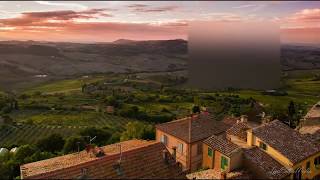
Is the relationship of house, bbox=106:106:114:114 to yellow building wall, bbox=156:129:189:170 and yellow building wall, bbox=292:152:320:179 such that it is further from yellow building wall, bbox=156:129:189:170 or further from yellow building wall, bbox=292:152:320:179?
yellow building wall, bbox=292:152:320:179

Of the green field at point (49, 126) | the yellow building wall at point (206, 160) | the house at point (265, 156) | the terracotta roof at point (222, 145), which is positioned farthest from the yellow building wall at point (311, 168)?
the green field at point (49, 126)

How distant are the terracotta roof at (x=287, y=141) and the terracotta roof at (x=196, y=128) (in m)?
3.46

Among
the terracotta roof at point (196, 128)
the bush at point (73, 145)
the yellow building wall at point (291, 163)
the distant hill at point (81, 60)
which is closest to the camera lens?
the yellow building wall at point (291, 163)

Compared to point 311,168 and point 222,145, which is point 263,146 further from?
point 311,168

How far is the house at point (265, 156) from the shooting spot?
57.5ft

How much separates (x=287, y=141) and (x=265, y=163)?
254 cm

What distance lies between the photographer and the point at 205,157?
20.7 metres

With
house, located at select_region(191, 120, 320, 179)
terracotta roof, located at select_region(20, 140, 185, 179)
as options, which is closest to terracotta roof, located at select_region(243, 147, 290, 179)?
house, located at select_region(191, 120, 320, 179)

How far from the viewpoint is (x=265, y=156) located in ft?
60.1

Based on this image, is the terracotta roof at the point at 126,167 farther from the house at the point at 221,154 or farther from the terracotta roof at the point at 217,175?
the house at the point at 221,154

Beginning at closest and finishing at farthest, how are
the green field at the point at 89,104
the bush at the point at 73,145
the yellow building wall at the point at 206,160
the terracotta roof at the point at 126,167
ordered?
the terracotta roof at the point at 126,167 → the yellow building wall at the point at 206,160 → the bush at the point at 73,145 → the green field at the point at 89,104

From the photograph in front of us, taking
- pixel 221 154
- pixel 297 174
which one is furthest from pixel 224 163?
pixel 297 174

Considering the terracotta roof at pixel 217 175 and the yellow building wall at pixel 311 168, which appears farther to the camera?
the yellow building wall at pixel 311 168

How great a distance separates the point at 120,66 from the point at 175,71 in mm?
17637
